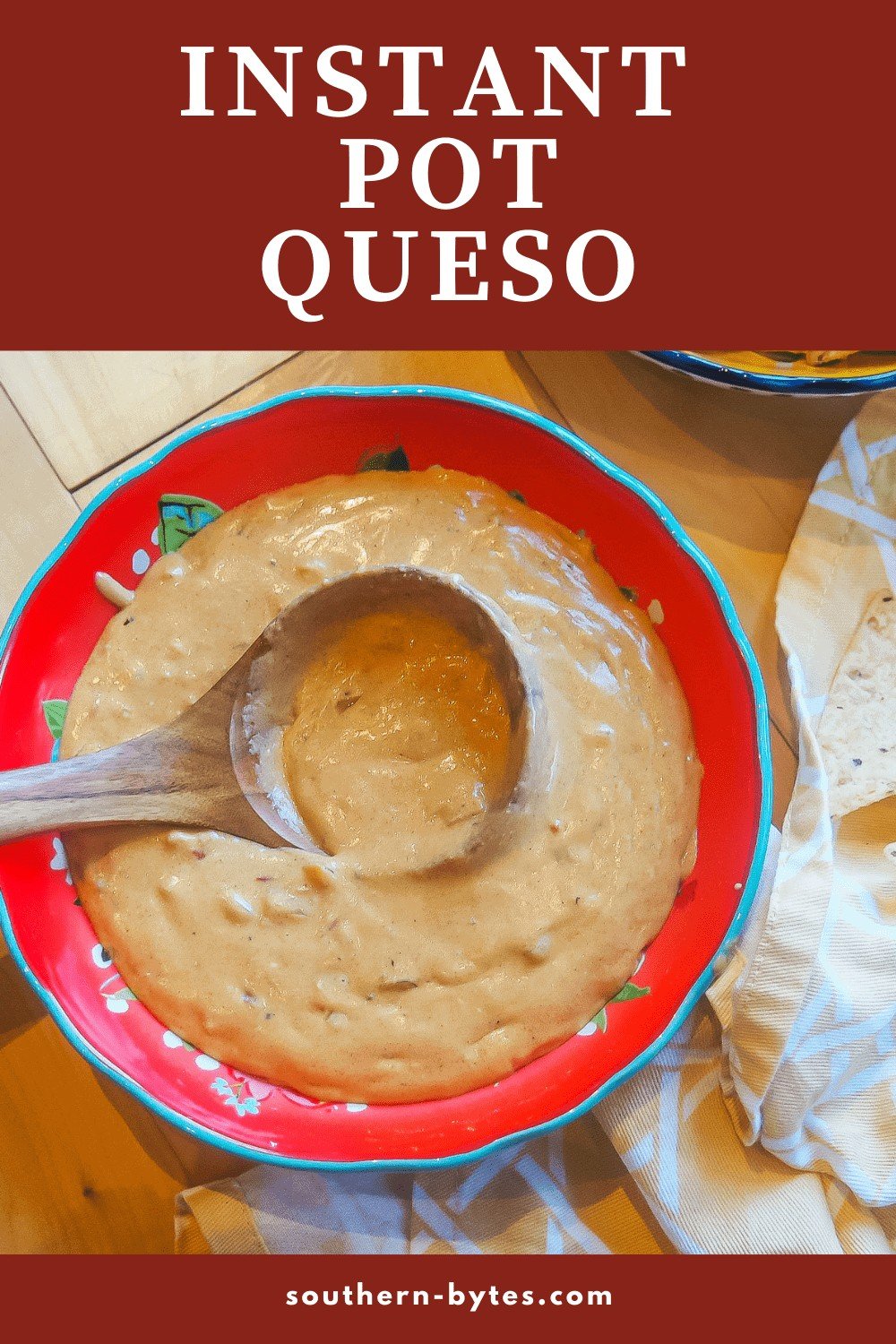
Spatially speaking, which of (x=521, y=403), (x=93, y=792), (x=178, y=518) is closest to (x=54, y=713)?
(x=93, y=792)

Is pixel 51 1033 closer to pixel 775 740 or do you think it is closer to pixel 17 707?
pixel 17 707

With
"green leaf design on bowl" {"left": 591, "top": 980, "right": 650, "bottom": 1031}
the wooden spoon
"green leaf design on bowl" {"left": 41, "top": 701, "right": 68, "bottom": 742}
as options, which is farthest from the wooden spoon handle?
"green leaf design on bowl" {"left": 591, "top": 980, "right": 650, "bottom": 1031}

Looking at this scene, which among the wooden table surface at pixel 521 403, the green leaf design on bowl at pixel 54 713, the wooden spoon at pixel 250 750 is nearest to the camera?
the wooden spoon at pixel 250 750

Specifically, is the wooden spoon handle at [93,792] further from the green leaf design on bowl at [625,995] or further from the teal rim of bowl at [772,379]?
the teal rim of bowl at [772,379]

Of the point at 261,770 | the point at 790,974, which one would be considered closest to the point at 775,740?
the point at 790,974

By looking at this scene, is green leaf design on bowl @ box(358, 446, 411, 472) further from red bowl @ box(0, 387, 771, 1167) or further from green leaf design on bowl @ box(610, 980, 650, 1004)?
green leaf design on bowl @ box(610, 980, 650, 1004)

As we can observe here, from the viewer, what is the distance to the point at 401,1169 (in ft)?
3.52

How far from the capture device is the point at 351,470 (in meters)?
1.25

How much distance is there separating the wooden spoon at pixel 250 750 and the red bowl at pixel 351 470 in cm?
12

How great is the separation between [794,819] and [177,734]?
0.76 meters

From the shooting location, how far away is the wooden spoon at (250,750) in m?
1.08

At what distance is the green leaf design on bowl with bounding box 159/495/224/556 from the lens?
4.00 ft

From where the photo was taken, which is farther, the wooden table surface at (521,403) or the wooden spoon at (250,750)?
the wooden table surface at (521,403)

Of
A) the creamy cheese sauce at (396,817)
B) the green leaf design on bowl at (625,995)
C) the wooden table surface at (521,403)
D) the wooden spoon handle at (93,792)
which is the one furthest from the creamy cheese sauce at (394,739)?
the wooden table surface at (521,403)
